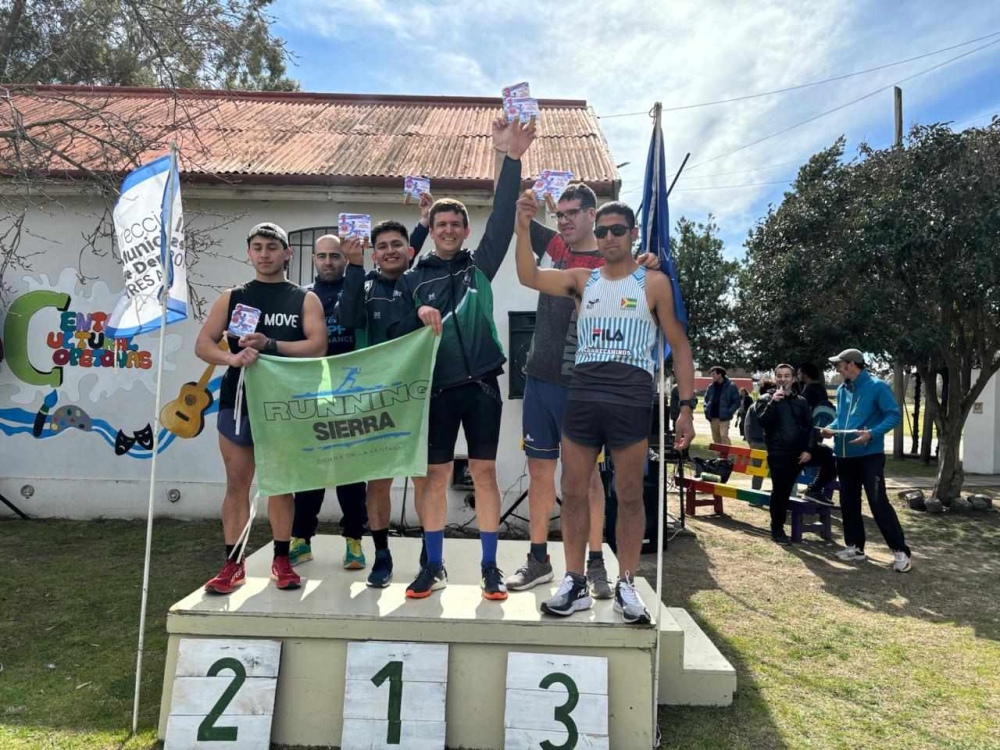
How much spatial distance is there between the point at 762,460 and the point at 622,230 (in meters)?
5.83

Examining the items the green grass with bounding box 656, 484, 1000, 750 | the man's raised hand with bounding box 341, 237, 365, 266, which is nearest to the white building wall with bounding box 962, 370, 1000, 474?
the green grass with bounding box 656, 484, 1000, 750

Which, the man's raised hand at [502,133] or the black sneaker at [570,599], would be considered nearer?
the black sneaker at [570,599]

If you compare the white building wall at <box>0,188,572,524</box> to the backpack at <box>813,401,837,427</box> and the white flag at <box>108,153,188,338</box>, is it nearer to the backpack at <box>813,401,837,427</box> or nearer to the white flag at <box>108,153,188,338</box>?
the white flag at <box>108,153,188,338</box>

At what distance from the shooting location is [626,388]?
3043 mm

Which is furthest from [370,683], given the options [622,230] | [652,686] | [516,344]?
[516,344]

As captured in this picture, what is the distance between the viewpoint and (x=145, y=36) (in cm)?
623

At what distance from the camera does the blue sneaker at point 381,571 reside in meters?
3.50

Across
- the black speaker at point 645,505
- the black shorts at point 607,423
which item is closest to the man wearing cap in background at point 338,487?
the black shorts at point 607,423

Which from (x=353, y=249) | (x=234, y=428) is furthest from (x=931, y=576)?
(x=234, y=428)

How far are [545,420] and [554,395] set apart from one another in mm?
143

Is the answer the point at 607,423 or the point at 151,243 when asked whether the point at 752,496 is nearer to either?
the point at 607,423

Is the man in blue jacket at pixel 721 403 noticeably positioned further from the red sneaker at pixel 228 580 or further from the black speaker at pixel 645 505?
the red sneaker at pixel 228 580

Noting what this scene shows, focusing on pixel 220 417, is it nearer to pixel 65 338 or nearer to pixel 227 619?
pixel 227 619

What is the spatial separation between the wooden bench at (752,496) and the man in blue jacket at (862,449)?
709 mm
